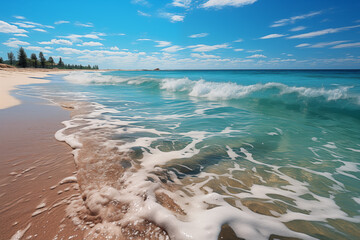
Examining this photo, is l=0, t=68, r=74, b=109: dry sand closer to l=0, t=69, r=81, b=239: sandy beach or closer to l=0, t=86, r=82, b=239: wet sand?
l=0, t=86, r=82, b=239: wet sand

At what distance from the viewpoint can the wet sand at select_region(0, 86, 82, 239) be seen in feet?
6.09

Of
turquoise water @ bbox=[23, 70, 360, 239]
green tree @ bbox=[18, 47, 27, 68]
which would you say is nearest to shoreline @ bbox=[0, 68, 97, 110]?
turquoise water @ bbox=[23, 70, 360, 239]

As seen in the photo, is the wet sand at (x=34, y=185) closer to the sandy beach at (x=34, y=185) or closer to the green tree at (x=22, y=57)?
the sandy beach at (x=34, y=185)

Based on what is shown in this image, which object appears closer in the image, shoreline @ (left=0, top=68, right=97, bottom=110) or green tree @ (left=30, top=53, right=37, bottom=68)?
shoreline @ (left=0, top=68, right=97, bottom=110)

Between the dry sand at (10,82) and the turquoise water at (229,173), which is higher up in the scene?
the dry sand at (10,82)

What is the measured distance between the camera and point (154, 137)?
15.7 ft

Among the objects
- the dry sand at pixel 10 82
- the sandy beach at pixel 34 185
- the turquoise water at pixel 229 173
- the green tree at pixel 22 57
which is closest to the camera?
the sandy beach at pixel 34 185

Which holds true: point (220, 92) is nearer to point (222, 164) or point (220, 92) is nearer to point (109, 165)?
point (222, 164)

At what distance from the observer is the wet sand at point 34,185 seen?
186 cm

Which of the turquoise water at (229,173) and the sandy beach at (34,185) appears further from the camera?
the turquoise water at (229,173)

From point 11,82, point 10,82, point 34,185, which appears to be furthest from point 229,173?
point 11,82

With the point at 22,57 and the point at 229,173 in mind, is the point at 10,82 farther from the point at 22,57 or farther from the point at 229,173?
the point at 22,57

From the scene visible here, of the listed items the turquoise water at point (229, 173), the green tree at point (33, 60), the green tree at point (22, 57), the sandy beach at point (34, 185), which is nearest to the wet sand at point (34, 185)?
the sandy beach at point (34, 185)

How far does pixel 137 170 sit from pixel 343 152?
5.14 metres
